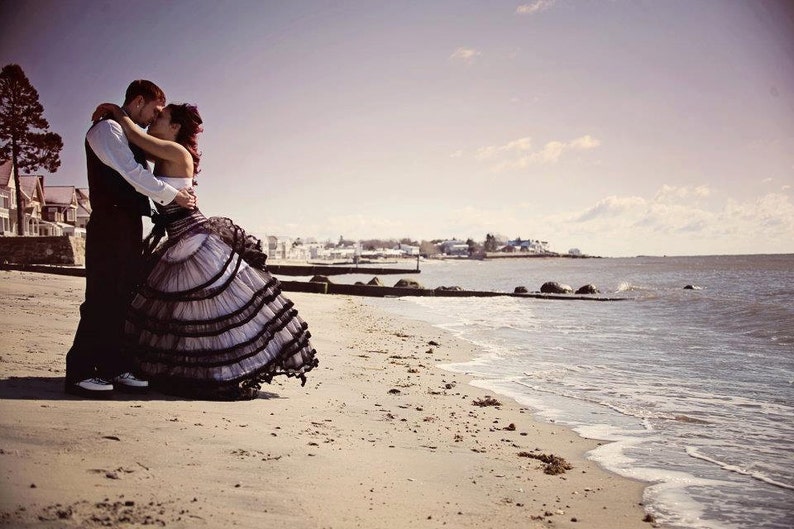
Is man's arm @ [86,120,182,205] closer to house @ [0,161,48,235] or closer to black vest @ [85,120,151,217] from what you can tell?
black vest @ [85,120,151,217]

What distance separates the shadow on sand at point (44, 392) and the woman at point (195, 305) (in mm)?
95

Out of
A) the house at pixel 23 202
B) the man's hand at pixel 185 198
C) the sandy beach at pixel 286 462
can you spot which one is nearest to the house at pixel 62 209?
the house at pixel 23 202

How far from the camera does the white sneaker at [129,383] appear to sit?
14.8 feet

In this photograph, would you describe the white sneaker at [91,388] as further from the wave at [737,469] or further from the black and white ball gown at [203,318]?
the wave at [737,469]

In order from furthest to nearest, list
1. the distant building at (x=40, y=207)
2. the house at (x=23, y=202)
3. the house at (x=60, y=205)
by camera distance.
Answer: the house at (x=60, y=205) → the distant building at (x=40, y=207) → the house at (x=23, y=202)

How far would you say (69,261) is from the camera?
26.7 meters

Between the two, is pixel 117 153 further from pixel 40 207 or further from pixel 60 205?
pixel 60 205

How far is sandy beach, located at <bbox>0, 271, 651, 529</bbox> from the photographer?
2.74m

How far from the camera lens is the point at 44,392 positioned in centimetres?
431

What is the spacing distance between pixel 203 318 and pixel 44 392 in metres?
1.20

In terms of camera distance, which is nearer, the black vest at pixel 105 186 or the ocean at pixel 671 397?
the ocean at pixel 671 397

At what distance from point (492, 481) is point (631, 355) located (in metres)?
8.08

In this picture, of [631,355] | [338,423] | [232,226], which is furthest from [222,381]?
[631,355]

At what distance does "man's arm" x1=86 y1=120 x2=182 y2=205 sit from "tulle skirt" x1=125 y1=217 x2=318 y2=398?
586 millimetres
